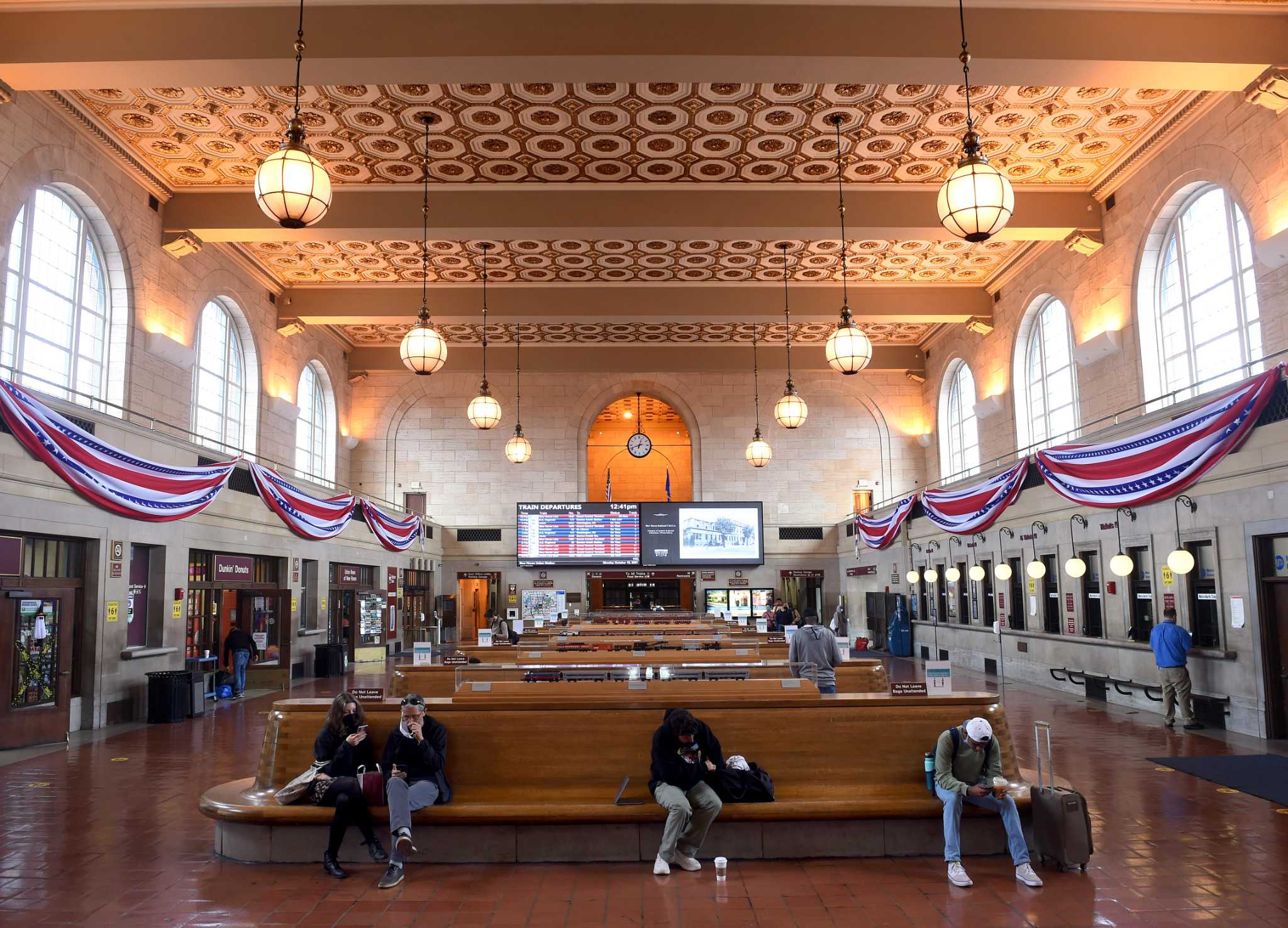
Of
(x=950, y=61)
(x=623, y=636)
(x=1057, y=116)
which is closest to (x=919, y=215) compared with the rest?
(x=1057, y=116)

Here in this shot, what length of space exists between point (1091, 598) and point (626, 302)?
9348 millimetres

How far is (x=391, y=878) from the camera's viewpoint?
4520 mm

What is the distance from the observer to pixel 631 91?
1015 cm

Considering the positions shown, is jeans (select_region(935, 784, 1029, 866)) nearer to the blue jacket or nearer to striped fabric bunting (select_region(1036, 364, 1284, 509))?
striped fabric bunting (select_region(1036, 364, 1284, 509))

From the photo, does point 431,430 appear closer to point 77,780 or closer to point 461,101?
point 461,101

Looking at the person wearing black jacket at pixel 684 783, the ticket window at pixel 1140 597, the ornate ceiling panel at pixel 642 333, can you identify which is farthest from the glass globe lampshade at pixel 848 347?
the ornate ceiling panel at pixel 642 333

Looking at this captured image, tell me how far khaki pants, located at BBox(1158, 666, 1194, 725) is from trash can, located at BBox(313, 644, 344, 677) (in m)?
13.0

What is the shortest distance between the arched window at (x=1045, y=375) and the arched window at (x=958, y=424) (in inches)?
110

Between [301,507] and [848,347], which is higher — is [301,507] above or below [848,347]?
below

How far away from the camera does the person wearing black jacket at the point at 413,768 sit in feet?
15.6

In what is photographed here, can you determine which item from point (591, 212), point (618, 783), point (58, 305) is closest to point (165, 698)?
point (58, 305)

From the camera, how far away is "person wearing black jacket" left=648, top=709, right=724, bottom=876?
4660 mm

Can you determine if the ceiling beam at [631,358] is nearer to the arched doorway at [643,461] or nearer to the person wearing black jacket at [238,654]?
the person wearing black jacket at [238,654]

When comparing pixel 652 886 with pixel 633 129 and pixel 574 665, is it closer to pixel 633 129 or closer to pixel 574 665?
pixel 574 665
